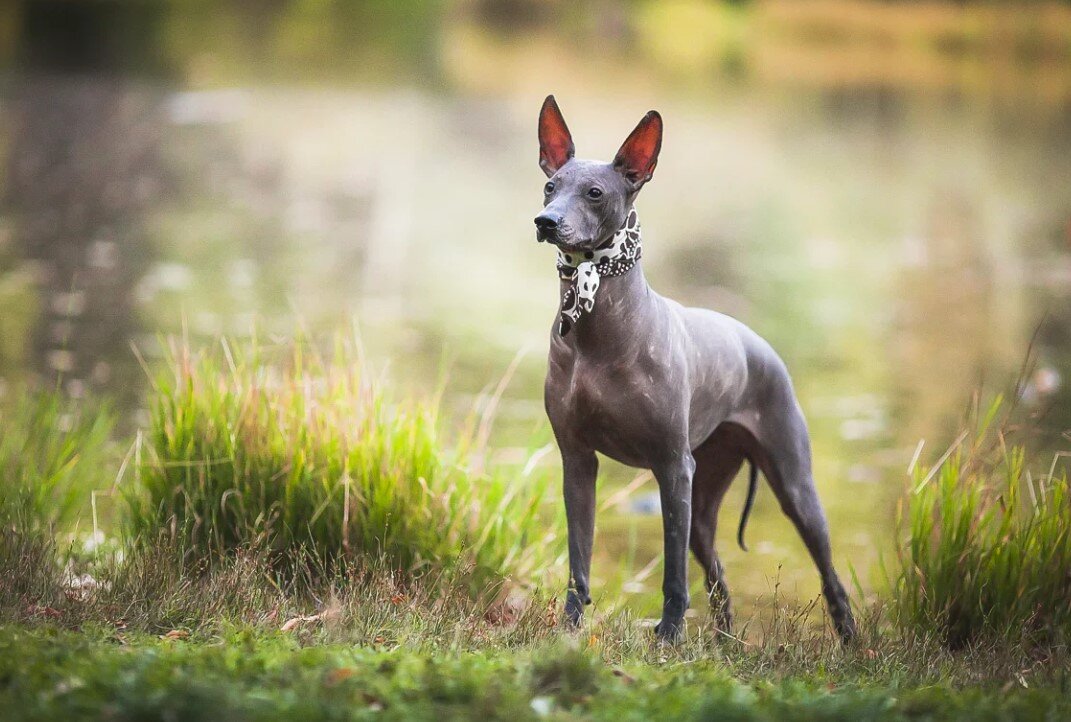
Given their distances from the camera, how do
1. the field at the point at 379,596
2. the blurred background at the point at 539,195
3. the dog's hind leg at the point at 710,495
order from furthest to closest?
the blurred background at the point at 539,195, the dog's hind leg at the point at 710,495, the field at the point at 379,596

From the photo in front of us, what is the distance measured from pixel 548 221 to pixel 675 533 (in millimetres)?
1248

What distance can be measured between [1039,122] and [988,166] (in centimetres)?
426

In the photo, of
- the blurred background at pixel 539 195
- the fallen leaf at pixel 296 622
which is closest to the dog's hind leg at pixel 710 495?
the blurred background at pixel 539 195

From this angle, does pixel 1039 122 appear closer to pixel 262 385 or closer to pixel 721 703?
pixel 262 385

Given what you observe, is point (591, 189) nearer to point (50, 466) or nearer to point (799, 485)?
point (799, 485)

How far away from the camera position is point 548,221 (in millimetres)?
4656

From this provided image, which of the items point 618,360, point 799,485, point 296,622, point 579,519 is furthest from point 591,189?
point 296,622

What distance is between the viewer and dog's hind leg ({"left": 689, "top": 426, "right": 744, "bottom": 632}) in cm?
594

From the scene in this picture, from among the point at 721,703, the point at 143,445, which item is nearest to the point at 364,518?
the point at 143,445

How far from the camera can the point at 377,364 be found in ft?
39.7

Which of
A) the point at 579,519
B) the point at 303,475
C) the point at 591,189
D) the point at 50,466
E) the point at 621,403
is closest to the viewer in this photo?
the point at 591,189

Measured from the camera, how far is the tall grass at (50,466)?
6.32m

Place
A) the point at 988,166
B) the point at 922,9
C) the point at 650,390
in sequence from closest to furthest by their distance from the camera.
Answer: the point at 650,390
the point at 988,166
the point at 922,9

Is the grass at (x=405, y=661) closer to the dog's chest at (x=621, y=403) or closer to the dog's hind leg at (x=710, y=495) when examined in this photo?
the dog's hind leg at (x=710, y=495)
